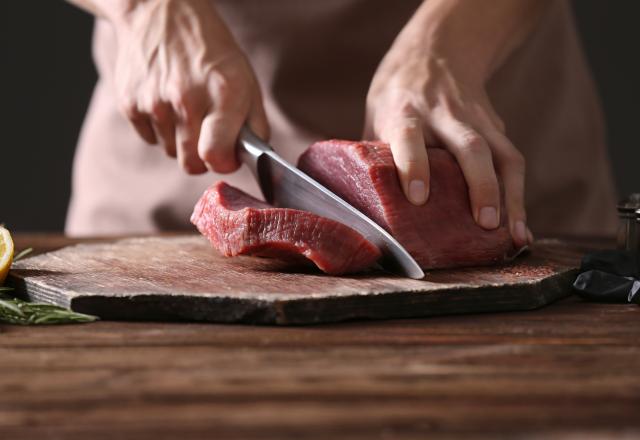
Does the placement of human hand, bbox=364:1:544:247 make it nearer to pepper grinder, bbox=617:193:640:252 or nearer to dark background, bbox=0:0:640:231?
pepper grinder, bbox=617:193:640:252

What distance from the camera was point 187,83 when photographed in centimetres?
255

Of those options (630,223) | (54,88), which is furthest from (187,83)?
(54,88)

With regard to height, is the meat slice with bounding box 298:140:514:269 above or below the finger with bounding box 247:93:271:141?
below

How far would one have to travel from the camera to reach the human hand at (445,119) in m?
2.15

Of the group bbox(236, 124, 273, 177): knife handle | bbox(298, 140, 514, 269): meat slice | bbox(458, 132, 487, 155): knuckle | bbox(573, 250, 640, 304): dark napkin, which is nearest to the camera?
bbox(573, 250, 640, 304): dark napkin

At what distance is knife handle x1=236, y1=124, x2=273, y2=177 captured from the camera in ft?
7.80

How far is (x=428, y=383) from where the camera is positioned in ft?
4.42

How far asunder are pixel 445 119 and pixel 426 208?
0.31 m

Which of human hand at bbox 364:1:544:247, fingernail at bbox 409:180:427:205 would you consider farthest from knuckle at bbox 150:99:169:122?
fingernail at bbox 409:180:427:205

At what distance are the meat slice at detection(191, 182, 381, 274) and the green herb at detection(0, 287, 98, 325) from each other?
17.0 inches

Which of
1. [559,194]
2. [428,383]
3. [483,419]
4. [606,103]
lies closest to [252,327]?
[428,383]

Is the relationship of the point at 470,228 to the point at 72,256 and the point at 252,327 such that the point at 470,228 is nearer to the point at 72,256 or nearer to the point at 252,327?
the point at 252,327

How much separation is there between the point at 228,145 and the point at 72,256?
52cm

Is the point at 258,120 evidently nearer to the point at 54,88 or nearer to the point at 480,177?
the point at 480,177
